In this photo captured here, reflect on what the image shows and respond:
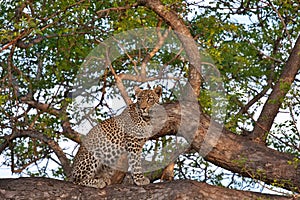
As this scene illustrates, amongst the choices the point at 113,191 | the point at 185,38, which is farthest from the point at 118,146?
the point at 185,38

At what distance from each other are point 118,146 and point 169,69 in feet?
7.50

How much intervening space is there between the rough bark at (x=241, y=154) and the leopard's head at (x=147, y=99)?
0.37m

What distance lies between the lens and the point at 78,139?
Result: 1010 centimetres

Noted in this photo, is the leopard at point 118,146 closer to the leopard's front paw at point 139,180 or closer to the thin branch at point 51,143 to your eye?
the leopard's front paw at point 139,180

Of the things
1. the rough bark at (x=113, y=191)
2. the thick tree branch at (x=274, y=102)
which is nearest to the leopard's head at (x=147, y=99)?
the rough bark at (x=113, y=191)

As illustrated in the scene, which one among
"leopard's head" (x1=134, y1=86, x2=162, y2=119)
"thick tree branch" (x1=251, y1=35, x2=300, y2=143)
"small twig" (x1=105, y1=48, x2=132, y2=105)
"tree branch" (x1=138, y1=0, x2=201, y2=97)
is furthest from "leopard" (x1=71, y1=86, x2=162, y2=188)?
"thick tree branch" (x1=251, y1=35, x2=300, y2=143)

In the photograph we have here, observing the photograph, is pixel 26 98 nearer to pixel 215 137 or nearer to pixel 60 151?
pixel 60 151

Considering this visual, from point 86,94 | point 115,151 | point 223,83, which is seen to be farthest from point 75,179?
point 223,83

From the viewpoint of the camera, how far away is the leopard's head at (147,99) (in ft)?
28.0

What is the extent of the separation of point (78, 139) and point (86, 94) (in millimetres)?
715

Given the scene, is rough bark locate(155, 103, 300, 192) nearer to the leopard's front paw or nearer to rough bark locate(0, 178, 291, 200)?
rough bark locate(0, 178, 291, 200)

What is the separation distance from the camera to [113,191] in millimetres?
7805

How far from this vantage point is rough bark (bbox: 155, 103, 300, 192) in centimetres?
845

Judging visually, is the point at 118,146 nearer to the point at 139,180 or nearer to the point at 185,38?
the point at 139,180
